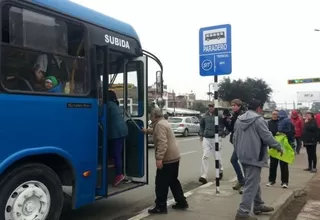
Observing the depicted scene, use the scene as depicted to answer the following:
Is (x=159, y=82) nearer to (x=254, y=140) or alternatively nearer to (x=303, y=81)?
(x=254, y=140)

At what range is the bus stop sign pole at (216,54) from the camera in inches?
276

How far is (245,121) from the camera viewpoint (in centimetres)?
536

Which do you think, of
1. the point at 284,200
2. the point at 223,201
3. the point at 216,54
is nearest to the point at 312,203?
the point at 284,200

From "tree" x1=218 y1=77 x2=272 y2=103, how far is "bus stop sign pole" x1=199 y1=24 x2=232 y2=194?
70215 millimetres

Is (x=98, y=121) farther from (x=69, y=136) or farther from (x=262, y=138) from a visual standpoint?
(x=262, y=138)

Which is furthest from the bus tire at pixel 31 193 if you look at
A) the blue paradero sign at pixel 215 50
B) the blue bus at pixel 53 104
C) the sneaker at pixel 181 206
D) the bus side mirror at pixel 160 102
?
the blue paradero sign at pixel 215 50

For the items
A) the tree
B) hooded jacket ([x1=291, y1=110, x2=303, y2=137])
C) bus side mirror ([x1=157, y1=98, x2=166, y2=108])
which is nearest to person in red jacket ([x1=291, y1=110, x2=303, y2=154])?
hooded jacket ([x1=291, y1=110, x2=303, y2=137])

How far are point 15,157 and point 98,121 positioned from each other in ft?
4.78

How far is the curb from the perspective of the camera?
237 inches

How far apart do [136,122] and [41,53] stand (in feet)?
7.84

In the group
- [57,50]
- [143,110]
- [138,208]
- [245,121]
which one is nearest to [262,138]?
[245,121]

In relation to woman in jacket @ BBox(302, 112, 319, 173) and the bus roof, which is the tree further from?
the bus roof

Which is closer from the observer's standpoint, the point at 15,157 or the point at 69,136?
the point at 15,157

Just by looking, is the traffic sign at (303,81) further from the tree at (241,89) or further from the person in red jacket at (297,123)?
the tree at (241,89)
